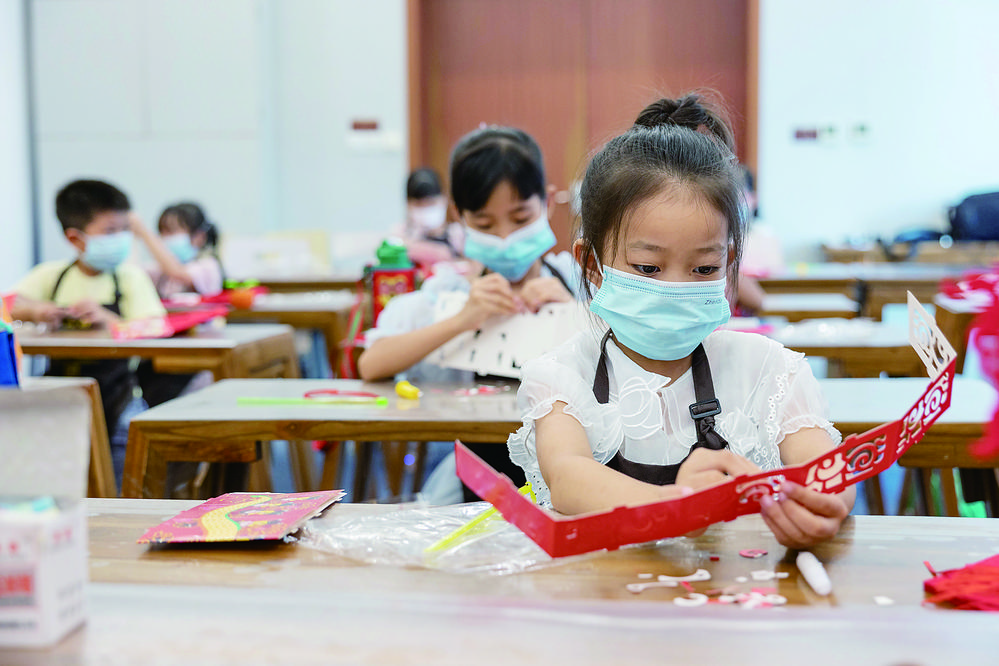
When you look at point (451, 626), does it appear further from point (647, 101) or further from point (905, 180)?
point (905, 180)

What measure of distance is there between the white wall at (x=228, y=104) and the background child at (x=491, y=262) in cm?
481

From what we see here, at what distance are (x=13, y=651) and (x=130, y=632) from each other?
0.06m

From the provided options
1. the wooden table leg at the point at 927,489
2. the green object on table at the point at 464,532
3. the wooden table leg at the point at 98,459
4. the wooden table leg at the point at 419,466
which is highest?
the green object on table at the point at 464,532

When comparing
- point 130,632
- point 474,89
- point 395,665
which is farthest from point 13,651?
point 474,89

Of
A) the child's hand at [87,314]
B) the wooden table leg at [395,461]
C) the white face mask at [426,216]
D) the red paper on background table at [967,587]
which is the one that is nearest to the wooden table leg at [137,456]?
the red paper on background table at [967,587]

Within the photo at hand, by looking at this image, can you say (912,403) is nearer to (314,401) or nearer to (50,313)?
(314,401)

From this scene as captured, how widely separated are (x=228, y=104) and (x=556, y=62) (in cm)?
229

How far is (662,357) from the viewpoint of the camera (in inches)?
44.5

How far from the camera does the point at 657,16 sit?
21.7 ft

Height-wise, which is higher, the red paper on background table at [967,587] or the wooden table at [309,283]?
the wooden table at [309,283]

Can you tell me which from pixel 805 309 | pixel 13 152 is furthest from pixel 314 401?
pixel 13 152

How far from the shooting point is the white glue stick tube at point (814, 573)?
0.67 meters

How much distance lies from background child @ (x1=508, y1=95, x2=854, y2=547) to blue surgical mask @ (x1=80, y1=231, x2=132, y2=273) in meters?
2.44

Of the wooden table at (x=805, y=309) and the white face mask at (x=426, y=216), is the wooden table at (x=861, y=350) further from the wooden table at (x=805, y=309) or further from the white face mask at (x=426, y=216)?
the white face mask at (x=426, y=216)
